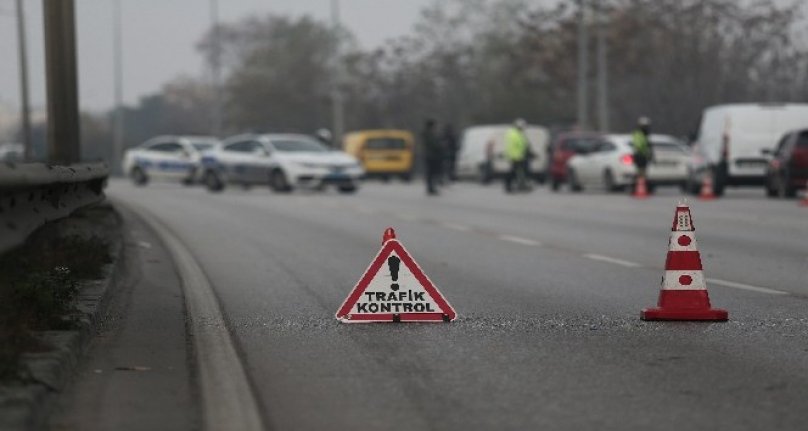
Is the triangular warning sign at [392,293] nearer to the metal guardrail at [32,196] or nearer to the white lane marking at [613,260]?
the metal guardrail at [32,196]

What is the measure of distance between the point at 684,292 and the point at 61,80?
466 inches

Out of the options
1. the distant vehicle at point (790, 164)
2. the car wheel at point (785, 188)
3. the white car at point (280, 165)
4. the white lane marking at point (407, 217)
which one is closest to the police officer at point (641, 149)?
the distant vehicle at point (790, 164)

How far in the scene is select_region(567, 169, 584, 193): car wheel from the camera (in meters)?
40.3

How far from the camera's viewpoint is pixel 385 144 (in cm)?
5622

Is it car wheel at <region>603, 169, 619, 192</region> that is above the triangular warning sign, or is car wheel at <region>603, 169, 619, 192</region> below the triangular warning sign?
below

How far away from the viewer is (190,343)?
909 centimetres

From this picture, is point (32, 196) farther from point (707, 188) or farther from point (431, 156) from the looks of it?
point (431, 156)

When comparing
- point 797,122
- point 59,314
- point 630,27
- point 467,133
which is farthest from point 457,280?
point 630,27

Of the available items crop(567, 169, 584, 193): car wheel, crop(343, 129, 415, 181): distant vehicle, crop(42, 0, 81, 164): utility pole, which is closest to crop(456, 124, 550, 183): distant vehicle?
crop(343, 129, 415, 181): distant vehicle

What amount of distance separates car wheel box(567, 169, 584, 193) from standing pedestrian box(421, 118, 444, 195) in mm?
3275

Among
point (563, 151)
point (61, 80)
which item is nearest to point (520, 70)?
point (563, 151)

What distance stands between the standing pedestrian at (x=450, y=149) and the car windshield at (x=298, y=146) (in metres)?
5.24

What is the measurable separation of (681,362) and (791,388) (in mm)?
953

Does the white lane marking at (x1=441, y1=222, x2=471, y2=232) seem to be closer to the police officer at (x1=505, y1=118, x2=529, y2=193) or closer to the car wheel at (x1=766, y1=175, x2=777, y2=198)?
the car wheel at (x1=766, y1=175, x2=777, y2=198)
